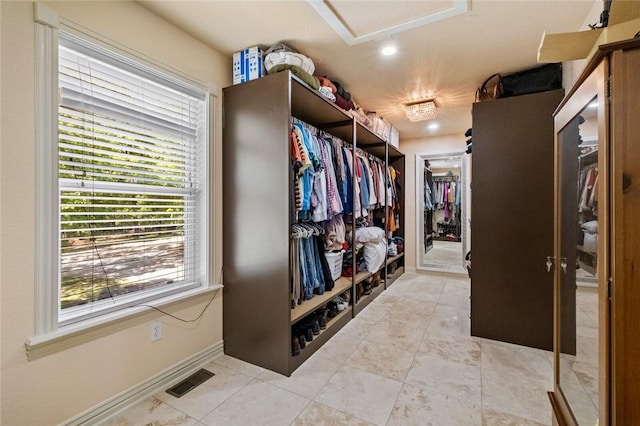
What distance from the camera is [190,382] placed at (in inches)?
74.4

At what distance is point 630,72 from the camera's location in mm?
740

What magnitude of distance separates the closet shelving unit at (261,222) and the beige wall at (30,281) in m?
0.57

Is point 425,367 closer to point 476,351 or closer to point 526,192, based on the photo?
point 476,351

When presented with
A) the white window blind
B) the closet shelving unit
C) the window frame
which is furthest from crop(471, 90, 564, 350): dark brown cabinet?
the window frame

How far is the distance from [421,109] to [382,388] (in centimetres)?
290

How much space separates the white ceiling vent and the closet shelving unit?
0.45 m

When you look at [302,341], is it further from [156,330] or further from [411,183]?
[411,183]

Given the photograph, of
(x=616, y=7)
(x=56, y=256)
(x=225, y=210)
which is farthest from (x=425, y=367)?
(x=56, y=256)

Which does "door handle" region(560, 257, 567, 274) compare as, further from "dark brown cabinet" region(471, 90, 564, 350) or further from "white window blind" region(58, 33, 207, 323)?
"white window blind" region(58, 33, 207, 323)

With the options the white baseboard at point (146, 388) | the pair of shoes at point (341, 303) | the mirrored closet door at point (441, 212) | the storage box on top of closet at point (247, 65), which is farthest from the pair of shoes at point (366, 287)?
the storage box on top of closet at point (247, 65)

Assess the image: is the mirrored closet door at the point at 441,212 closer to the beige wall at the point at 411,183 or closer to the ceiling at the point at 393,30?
the beige wall at the point at 411,183

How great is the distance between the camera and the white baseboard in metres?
1.50

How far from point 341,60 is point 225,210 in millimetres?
1584

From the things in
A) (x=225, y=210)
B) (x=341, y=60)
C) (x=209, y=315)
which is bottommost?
(x=209, y=315)
